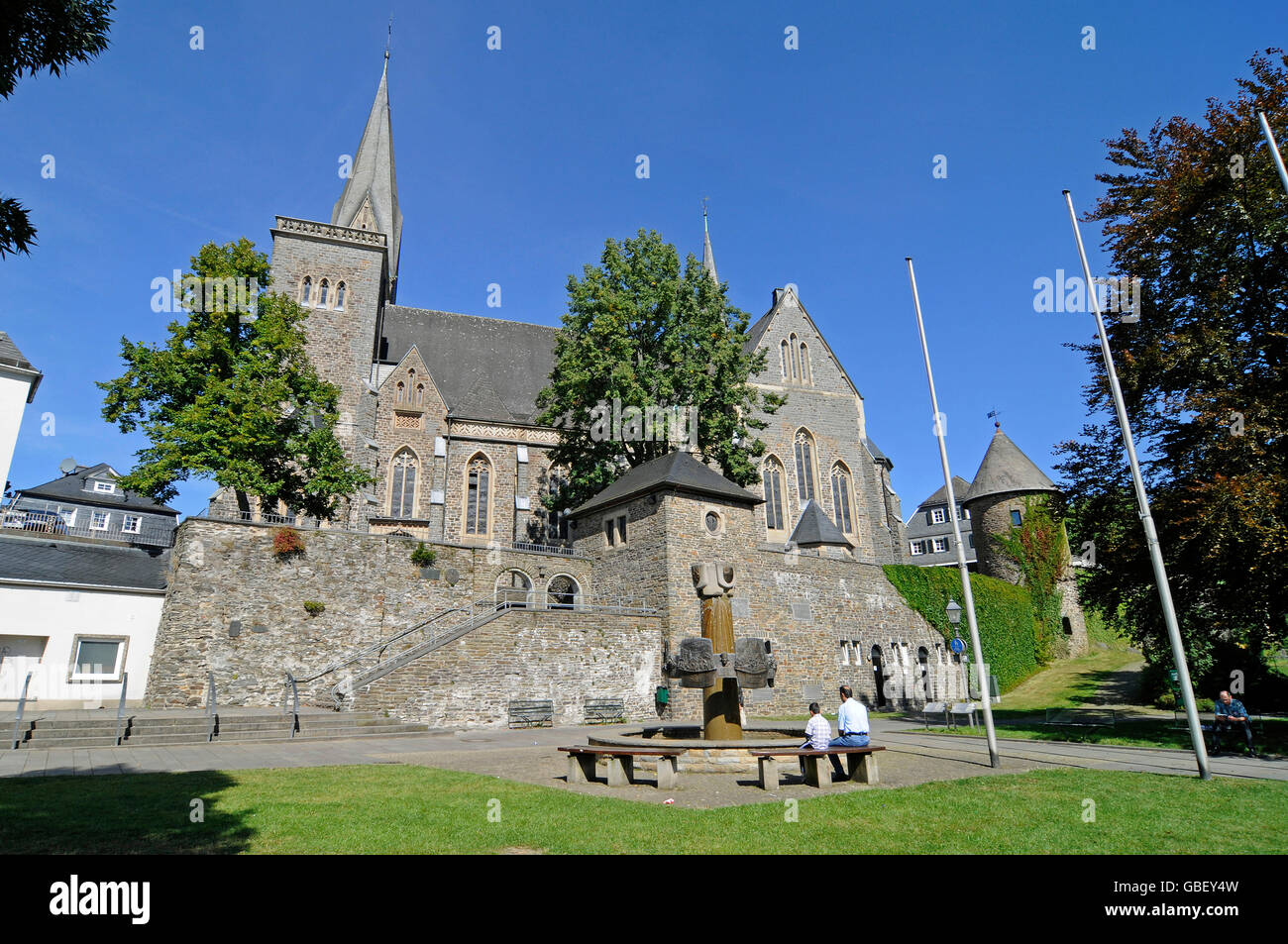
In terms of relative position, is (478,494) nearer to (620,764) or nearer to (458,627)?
(458,627)

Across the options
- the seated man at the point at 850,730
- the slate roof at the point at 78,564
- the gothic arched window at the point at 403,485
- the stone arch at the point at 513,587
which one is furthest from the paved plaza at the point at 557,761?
the gothic arched window at the point at 403,485

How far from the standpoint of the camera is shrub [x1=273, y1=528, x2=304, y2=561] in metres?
21.0

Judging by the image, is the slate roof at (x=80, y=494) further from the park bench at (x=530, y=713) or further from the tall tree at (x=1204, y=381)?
the tall tree at (x=1204, y=381)

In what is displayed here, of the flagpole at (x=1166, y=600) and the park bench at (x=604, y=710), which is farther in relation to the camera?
the park bench at (x=604, y=710)

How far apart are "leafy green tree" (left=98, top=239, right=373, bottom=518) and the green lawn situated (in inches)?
570

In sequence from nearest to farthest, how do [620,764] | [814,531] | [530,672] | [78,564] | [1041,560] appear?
[620,764] → [530,672] → [78,564] → [814,531] → [1041,560]

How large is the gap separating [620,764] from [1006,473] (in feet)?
126

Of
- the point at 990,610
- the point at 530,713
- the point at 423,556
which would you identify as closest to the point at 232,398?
the point at 423,556

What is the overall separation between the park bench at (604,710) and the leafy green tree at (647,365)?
10.1 meters

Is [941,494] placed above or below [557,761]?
above

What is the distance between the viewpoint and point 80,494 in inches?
A: 1592

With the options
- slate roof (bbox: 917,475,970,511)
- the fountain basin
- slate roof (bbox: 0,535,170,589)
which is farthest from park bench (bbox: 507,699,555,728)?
slate roof (bbox: 917,475,970,511)

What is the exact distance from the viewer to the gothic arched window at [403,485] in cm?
3309

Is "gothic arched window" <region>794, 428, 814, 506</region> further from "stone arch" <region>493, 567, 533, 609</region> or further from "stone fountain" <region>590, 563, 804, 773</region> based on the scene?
"stone fountain" <region>590, 563, 804, 773</region>
